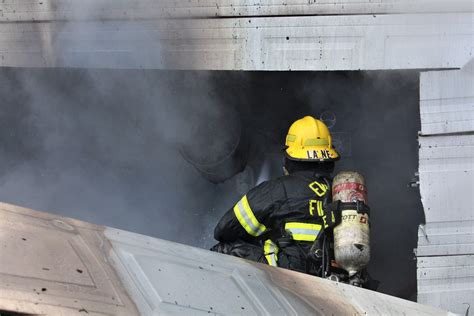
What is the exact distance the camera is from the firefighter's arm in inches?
160

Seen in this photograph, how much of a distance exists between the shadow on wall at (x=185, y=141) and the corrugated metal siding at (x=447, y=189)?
20.3 inches

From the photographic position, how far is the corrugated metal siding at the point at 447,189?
157 inches

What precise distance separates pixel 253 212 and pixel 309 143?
544 mm

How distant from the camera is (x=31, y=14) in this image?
14.2 feet

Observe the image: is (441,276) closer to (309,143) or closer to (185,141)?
(309,143)

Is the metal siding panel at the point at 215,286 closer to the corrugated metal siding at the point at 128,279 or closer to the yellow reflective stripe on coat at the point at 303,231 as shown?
the corrugated metal siding at the point at 128,279

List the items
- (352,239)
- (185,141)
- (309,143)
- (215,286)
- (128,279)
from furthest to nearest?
(185,141) < (309,143) < (352,239) < (215,286) < (128,279)

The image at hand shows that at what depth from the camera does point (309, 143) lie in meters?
4.26

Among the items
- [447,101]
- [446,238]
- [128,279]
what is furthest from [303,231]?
[128,279]

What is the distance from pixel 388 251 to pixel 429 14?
186cm

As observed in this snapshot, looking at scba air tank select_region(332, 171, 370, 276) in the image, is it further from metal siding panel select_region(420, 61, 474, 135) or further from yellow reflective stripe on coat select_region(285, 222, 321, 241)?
metal siding panel select_region(420, 61, 474, 135)

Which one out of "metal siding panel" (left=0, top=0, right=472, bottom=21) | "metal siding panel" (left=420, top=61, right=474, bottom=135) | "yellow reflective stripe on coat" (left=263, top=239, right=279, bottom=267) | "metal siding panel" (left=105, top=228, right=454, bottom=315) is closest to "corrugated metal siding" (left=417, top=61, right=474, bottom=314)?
"metal siding panel" (left=420, top=61, right=474, bottom=135)

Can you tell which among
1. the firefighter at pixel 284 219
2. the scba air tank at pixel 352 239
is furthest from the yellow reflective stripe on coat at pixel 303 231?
the scba air tank at pixel 352 239

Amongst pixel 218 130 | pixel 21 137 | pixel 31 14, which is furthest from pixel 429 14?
pixel 21 137
